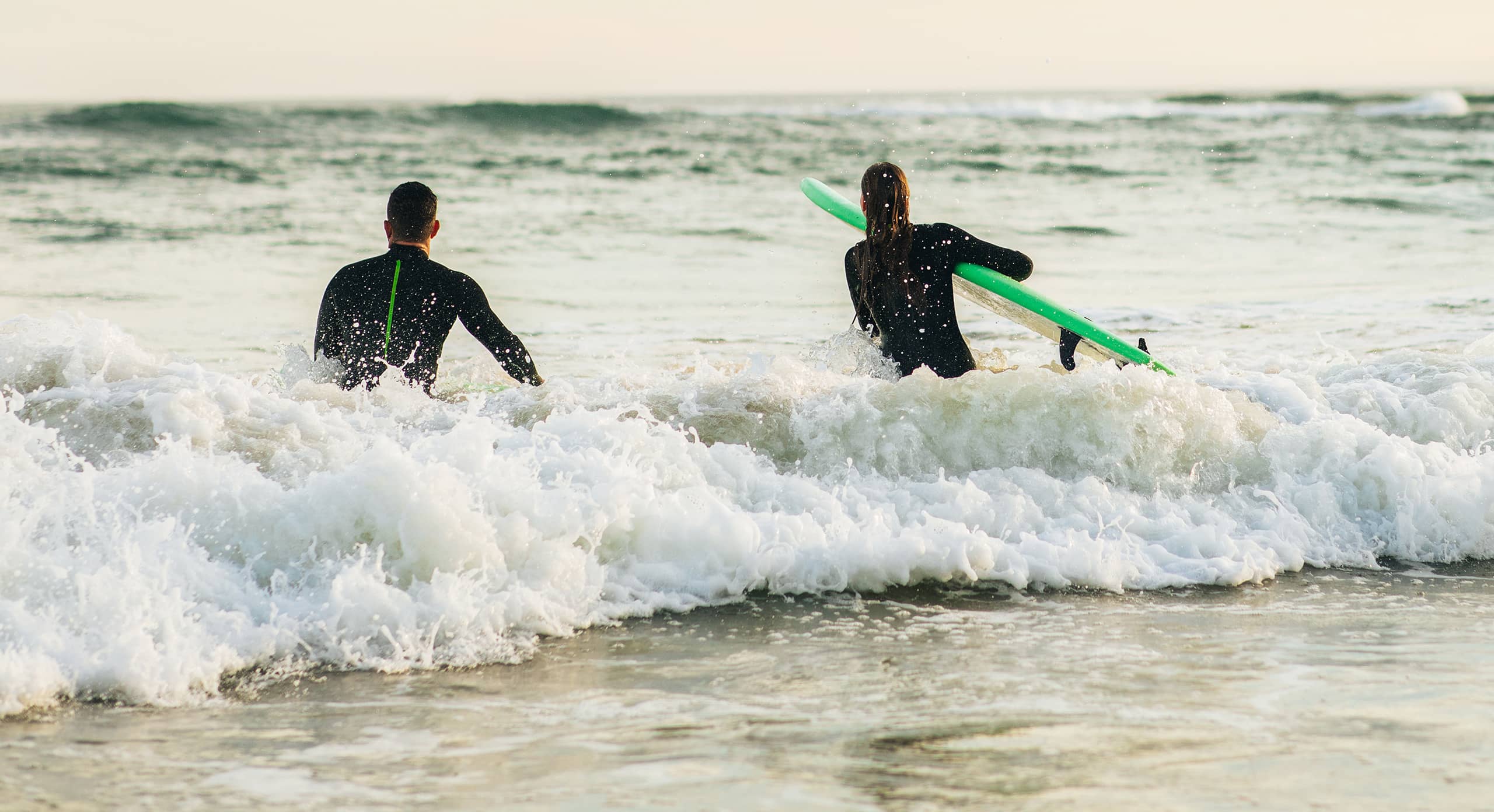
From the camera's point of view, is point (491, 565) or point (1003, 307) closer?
point (491, 565)

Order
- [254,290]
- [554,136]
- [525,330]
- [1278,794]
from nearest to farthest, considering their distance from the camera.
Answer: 1. [1278,794]
2. [525,330]
3. [254,290]
4. [554,136]

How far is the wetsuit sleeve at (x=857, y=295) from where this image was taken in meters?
6.04

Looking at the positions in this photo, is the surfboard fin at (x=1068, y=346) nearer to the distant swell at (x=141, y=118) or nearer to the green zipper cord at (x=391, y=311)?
the green zipper cord at (x=391, y=311)

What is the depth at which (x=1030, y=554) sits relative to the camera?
469 centimetres

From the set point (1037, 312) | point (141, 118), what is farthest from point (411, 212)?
point (141, 118)

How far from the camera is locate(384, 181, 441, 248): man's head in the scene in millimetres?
5453

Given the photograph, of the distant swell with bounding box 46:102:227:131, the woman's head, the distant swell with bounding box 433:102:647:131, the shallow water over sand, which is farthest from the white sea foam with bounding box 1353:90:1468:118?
the shallow water over sand

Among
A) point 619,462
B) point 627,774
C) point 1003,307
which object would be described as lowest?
point 627,774

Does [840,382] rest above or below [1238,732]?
above

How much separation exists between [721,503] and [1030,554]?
1090 mm

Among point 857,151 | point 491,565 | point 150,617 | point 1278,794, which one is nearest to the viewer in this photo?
point 1278,794

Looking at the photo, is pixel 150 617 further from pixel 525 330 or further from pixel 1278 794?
pixel 525 330

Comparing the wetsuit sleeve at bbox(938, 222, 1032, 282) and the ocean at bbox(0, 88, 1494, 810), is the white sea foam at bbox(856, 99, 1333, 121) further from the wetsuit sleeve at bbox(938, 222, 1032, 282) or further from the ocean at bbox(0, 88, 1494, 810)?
the wetsuit sleeve at bbox(938, 222, 1032, 282)

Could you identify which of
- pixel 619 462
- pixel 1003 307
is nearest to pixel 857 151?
pixel 1003 307
